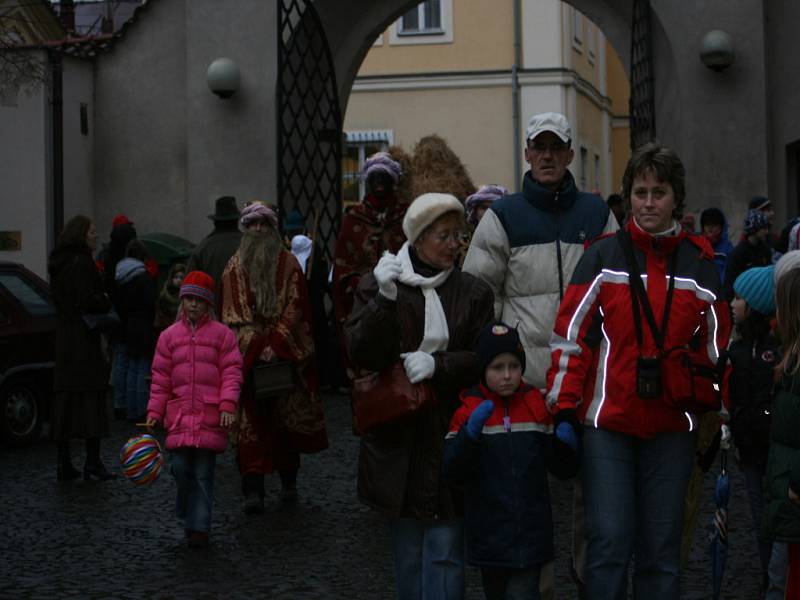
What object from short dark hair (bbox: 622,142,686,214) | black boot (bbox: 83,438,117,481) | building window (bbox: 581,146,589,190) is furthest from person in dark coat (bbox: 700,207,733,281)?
building window (bbox: 581,146,589,190)

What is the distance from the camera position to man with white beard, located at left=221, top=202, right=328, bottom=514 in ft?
30.8

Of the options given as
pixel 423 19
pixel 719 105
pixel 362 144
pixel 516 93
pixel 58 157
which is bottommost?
pixel 58 157

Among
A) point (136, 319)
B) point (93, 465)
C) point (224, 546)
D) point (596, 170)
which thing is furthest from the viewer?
point (596, 170)

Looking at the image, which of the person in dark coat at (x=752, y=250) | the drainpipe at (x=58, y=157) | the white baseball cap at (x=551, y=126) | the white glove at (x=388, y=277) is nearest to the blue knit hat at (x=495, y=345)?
the white glove at (x=388, y=277)

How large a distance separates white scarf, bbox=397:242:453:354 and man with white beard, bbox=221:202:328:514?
3.69 meters

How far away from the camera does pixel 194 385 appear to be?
8.51m

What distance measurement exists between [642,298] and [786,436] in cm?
67

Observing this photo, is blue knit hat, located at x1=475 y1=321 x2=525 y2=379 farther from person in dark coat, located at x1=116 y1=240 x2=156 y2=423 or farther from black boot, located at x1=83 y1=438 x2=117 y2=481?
person in dark coat, located at x1=116 y1=240 x2=156 y2=423

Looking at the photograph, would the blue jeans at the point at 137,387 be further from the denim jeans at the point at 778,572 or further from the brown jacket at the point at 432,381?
the denim jeans at the point at 778,572

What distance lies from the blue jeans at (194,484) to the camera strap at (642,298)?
3.55 m

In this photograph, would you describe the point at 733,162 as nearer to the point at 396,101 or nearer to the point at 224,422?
the point at 224,422

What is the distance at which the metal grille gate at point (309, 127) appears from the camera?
1680cm

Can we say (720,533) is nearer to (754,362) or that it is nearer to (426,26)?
(754,362)

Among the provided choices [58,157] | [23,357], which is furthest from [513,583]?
[58,157]
